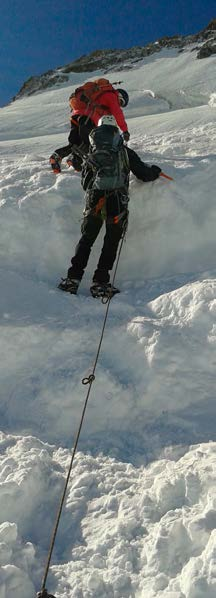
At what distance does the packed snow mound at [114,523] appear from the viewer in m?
2.08

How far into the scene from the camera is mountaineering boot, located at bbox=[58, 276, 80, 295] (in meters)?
4.64

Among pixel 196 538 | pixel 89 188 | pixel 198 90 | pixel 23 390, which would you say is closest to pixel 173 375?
pixel 23 390

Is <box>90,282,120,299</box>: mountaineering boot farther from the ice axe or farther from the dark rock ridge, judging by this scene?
the dark rock ridge

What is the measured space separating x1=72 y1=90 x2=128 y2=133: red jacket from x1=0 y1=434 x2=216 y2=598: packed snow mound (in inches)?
172

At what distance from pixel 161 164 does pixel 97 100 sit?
1173 millimetres

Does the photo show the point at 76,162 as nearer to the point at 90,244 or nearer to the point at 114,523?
the point at 90,244

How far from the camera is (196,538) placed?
211 cm

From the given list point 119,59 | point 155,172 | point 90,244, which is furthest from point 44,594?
point 119,59

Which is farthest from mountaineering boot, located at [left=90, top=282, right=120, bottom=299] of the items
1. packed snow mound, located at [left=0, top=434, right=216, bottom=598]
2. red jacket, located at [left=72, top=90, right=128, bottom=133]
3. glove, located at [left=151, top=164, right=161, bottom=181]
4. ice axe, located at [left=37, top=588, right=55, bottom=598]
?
ice axe, located at [left=37, top=588, right=55, bottom=598]

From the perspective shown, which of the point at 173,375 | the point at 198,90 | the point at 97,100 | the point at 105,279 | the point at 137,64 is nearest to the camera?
the point at 173,375

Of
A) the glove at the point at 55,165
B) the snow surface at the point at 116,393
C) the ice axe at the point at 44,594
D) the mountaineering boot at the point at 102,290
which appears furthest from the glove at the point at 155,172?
the ice axe at the point at 44,594

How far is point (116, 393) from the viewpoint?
11.2ft

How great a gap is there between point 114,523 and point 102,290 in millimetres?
2496

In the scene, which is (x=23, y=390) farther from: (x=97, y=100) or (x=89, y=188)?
(x=97, y=100)
